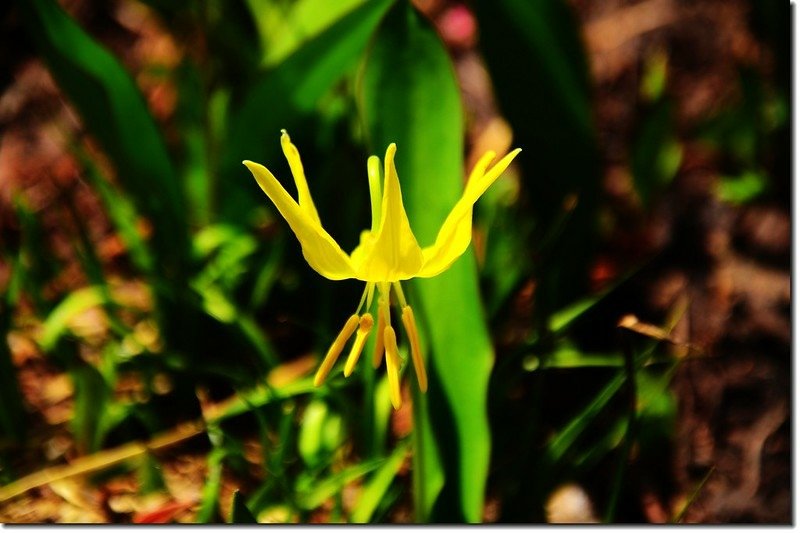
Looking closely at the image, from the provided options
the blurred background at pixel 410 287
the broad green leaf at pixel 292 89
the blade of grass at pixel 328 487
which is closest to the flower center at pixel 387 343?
the blurred background at pixel 410 287

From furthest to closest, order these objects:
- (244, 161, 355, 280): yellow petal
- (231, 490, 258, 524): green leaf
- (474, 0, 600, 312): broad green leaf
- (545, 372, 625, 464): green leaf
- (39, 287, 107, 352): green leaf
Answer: (39, 287, 107, 352): green leaf, (474, 0, 600, 312): broad green leaf, (545, 372, 625, 464): green leaf, (231, 490, 258, 524): green leaf, (244, 161, 355, 280): yellow petal

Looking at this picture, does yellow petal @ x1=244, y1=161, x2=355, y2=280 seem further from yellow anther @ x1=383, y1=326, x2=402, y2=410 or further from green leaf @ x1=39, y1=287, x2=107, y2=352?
green leaf @ x1=39, y1=287, x2=107, y2=352

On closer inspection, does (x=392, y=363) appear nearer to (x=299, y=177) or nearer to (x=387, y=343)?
(x=387, y=343)

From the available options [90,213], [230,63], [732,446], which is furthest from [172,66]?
Result: [732,446]

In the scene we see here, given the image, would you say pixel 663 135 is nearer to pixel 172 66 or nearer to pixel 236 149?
pixel 236 149

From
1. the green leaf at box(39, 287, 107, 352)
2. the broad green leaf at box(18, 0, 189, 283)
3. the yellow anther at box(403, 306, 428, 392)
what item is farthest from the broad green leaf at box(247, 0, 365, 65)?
the yellow anther at box(403, 306, 428, 392)

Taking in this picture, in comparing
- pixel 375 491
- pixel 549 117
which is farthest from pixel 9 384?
pixel 549 117
